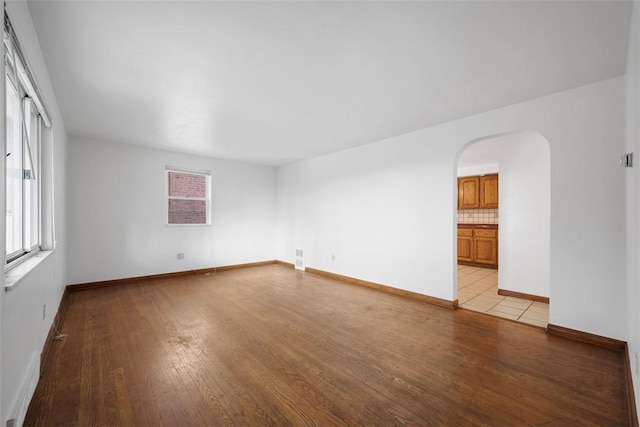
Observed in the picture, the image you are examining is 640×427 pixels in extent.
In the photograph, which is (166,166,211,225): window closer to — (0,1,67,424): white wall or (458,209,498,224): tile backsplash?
(0,1,67,424): white wall

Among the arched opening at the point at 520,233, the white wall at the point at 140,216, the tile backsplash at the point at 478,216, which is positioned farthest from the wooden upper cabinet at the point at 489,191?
the white wall at the point at 140,216

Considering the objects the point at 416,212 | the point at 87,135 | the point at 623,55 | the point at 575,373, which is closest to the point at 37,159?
the point at 87,135

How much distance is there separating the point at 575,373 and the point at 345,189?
369 centimetres

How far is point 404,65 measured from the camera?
7.38 ft

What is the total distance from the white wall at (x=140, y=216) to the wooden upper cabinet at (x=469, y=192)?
5.32 m

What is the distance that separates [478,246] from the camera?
6355 mm

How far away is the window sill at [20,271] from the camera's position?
137 cm

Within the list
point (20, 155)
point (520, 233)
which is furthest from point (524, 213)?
point (20, 155)

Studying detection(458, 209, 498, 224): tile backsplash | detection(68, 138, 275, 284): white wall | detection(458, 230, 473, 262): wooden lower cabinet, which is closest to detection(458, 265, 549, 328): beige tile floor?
detection(458, 230, 473, 262): wooden lower cabinet

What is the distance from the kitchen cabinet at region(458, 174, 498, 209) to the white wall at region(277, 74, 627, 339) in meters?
3.67

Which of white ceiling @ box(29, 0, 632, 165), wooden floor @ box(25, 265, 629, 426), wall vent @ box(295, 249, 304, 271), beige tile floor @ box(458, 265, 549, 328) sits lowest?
beige tile floor @ box(458, 265, 549, 328)

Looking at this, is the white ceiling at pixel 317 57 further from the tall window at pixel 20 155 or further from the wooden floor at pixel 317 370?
the wooden floor at pixel 317 370

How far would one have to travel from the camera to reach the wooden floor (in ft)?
5.33

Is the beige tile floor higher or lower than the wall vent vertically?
lower
